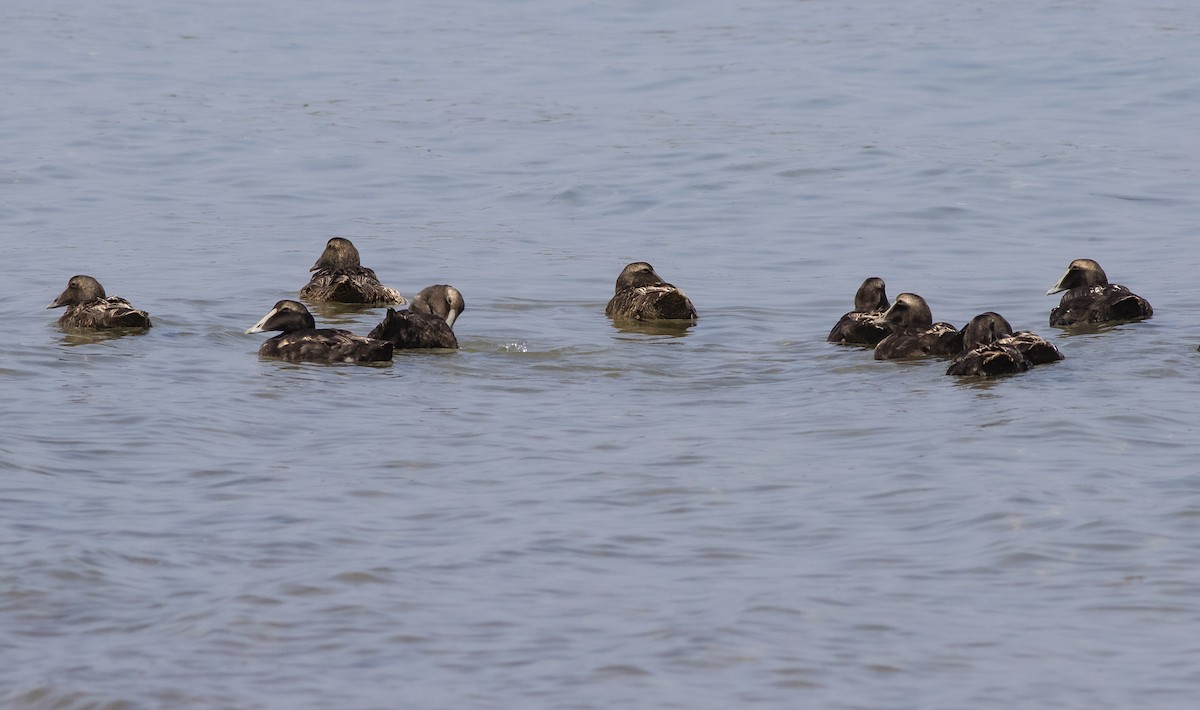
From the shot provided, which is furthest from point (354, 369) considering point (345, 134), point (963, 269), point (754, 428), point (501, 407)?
point (345, 134)

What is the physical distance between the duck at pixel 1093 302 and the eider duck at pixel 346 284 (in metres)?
5.38

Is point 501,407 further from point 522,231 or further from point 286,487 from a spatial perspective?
point 522,231

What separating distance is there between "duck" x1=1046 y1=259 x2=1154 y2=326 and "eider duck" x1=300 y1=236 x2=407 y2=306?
17.6 ft

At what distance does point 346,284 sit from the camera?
577 inches

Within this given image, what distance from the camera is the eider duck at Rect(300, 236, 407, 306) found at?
48.2ft

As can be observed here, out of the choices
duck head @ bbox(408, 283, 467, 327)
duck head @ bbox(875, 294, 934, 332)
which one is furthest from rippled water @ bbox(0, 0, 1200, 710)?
duck head @ bbox(875, 294, 934, 332)

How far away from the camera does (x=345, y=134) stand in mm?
23750

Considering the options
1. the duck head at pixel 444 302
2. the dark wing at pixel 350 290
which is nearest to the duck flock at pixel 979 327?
the duck head at pixel 444 302

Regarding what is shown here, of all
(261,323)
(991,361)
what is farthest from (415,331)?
(991,361)

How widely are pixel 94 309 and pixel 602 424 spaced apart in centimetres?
467

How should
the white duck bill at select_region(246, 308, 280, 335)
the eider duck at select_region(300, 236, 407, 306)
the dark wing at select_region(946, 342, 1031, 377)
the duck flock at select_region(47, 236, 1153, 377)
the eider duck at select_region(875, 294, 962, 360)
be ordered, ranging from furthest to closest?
the eider duck at select_region(300, 236, 407, 306)
the white duck bill at select_region(246, 308, 280, 335)
the eider duck at select_region(875, 294, 962, 360)
the duck flock at select_region(47, 236, 1153, 377)
the dark wing at select_region(946, 342, 1031, 377)

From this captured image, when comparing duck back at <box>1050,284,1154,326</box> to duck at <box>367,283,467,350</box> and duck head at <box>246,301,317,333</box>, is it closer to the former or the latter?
duck at <box>367,283,467,350</box>

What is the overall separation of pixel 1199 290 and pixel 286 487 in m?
8.67

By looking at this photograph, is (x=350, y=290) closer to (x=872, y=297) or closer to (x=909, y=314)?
(x=872, y=297)
